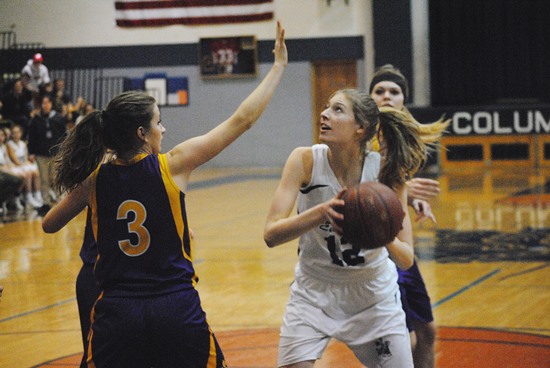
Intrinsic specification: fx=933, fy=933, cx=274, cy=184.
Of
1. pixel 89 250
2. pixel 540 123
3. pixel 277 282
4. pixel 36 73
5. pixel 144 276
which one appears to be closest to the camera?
pixel 144 276

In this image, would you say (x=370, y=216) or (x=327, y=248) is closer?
(x=370, y=216)

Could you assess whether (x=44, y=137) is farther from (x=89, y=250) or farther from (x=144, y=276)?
(x=144, y=276)

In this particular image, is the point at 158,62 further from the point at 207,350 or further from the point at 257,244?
the point at 207,350

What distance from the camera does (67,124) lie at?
647 inches

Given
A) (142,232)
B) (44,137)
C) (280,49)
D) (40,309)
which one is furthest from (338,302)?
(44,137)

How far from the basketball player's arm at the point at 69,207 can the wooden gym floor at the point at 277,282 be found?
2.19 meters

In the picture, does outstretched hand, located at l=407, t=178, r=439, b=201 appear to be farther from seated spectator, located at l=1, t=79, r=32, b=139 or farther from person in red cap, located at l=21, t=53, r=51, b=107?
person in red cap, located at l=21, t=53, r=51, b=107

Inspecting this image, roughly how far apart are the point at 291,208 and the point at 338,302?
1.41ft

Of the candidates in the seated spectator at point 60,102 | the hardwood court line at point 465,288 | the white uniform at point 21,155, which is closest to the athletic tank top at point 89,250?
the hardwood court line at point 465,288

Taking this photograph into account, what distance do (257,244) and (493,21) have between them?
12.8m

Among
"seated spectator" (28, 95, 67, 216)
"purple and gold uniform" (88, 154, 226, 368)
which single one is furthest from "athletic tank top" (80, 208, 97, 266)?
"seated spectator" (28, 95, 67, 216)

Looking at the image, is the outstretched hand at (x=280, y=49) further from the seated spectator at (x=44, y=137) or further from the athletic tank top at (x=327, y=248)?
the seated spectator at (x=44, y=137)

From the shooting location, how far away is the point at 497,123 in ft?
64.4

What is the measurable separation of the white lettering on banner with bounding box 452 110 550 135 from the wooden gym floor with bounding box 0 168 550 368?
4851 mm
